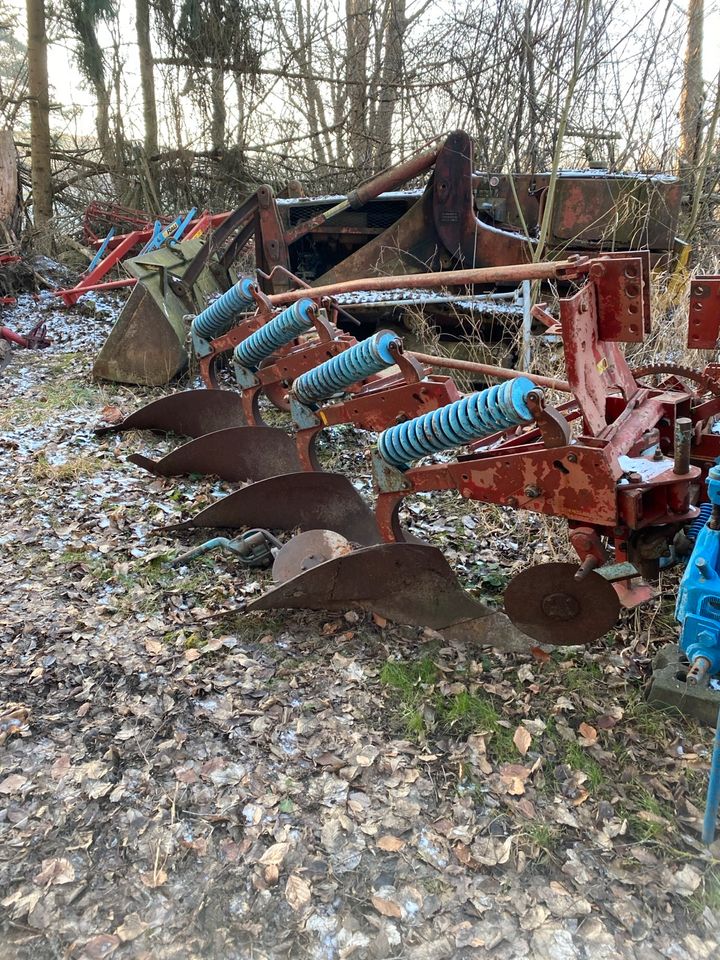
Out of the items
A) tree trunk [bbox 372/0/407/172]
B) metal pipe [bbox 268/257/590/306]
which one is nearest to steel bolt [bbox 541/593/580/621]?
metal pipe [bbox 268/257/590/306]

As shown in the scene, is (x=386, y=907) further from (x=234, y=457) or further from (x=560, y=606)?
(x=234, y=457)

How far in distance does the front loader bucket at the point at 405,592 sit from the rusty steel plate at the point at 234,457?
1.43 metres

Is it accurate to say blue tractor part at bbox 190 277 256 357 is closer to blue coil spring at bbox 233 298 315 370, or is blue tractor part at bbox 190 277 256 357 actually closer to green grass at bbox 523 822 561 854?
blue coil spring at bbox 233 298 315 370

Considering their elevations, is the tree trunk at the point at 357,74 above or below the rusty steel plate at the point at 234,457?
above

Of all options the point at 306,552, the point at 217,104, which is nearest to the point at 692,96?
the point at 306,552

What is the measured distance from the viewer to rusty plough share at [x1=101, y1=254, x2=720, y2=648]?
234 centimetres

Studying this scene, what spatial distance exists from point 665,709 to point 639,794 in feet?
1.25

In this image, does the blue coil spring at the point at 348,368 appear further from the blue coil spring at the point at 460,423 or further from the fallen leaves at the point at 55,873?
the fallen leaves at the point at 55,873

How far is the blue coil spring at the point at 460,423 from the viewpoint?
7.78 ft

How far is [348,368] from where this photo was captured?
3.36 metres

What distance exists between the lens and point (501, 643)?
2848 millimetres

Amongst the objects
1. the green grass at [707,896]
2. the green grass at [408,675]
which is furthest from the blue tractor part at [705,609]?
the green grass at [408,675]

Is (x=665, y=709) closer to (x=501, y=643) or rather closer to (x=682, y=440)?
(x=501, y=643)

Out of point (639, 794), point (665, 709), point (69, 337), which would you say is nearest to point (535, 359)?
point (665, 709)
